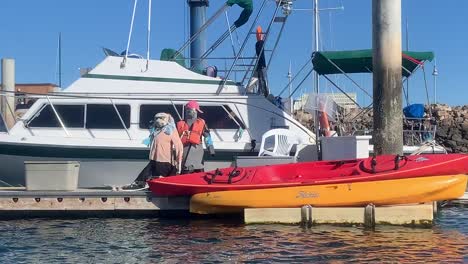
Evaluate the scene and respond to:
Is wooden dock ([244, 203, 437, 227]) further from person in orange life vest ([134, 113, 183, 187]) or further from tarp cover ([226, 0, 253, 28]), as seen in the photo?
tarp cover ([226, 0, 253, 28])

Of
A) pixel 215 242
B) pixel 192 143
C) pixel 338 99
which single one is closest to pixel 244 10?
pixel 192 143

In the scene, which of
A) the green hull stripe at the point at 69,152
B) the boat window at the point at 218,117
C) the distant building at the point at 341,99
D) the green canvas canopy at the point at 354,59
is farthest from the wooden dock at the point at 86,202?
the distant building at the point at 341,99

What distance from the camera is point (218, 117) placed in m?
13.1

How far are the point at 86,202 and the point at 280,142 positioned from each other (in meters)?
3.86

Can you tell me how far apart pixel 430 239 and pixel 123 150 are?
5.79m

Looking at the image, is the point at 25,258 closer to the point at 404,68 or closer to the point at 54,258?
the point at 54,258

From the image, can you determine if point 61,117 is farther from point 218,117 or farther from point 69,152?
point 218,117

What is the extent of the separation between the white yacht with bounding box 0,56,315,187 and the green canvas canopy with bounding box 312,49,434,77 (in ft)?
4.20

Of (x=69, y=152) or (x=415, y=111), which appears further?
(x=415, y=111)

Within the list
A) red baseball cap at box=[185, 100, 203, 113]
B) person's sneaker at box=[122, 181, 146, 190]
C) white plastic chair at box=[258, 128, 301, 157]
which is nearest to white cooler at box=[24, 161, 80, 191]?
person's sneaker at box=[122, 181, 146, 190]

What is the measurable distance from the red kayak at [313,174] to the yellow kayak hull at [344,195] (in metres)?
0.08

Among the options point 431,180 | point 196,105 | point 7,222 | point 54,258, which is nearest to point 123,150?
point 196,105

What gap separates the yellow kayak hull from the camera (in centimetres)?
971

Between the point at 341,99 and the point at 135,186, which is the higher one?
the point at 341,99
